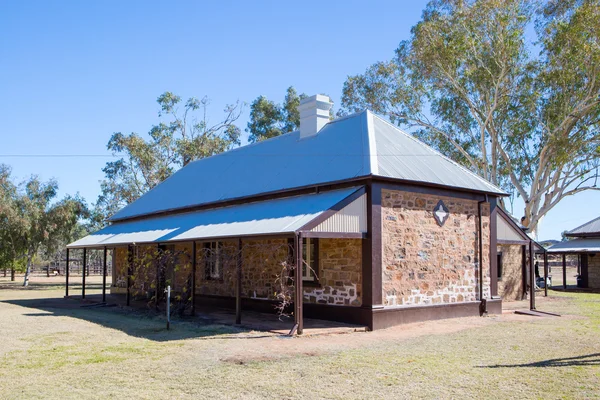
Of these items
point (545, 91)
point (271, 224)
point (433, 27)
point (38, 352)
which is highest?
point (433, 27)

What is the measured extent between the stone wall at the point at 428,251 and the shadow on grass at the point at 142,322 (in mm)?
3473

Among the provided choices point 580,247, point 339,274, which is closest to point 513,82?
point 580,247

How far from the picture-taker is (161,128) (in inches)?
1342

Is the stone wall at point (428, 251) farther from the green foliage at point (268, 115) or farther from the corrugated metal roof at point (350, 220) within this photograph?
the green foliage at point (268, 115)

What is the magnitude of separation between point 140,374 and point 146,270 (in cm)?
918

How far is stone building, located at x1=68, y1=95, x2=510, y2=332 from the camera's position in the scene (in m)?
11.9

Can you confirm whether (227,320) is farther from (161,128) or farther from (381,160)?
(161,128)

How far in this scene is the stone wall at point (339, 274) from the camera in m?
12.2

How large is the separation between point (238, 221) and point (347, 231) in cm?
305

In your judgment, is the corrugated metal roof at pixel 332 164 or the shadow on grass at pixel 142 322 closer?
the shadow on grass at pixel 142 322

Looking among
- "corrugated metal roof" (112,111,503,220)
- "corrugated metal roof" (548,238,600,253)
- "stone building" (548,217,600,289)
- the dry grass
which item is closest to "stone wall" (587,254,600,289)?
"stone building" (548,217,600,289)

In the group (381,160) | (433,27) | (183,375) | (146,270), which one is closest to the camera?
(183,375)

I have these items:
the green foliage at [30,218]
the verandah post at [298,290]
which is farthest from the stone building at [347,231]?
the green foliage at [30,218]

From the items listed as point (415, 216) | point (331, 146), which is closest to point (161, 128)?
point (331, 146)
